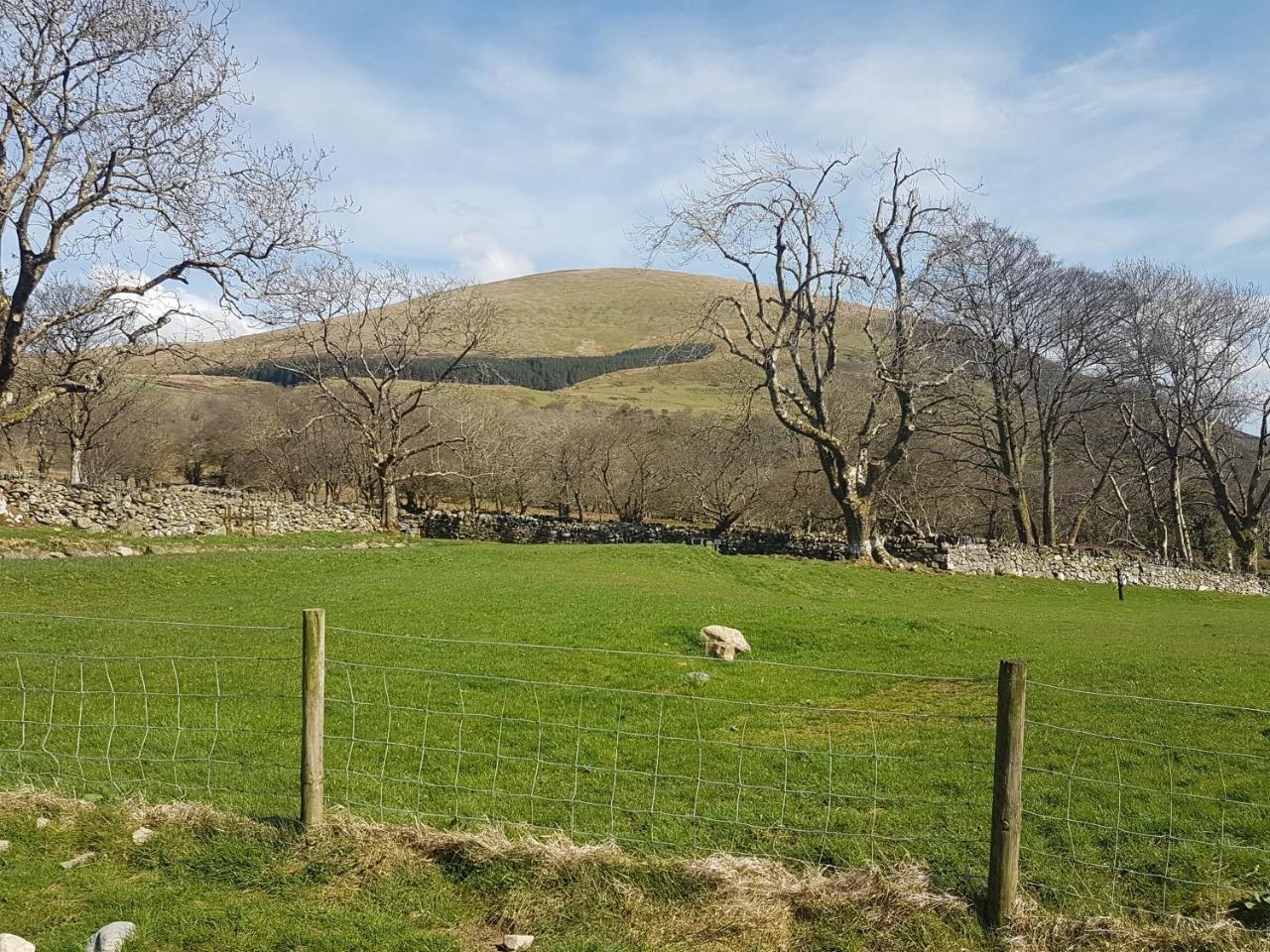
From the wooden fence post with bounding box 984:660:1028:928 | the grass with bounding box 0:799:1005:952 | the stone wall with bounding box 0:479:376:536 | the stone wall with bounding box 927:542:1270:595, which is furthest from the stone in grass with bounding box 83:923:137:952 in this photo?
the stone wall with bounding box 927:542:1270:595

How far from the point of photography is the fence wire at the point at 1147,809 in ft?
16.1

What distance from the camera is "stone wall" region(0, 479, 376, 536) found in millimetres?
24812

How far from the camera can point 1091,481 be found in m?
49.4

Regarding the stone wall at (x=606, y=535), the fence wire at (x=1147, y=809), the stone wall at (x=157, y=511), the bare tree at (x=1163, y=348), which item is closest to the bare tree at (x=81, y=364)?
the stone wall at (x=157, y=511)

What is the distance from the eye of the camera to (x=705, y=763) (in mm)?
7363

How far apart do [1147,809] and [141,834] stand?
7.04 metres

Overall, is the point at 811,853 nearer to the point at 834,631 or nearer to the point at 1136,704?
the point at 1136,704

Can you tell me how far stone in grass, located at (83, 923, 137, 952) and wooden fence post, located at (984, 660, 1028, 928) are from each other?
14.5 feet

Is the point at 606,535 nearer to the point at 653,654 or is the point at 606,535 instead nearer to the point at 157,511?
the point at 157,511

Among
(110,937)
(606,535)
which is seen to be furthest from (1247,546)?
(110,937)

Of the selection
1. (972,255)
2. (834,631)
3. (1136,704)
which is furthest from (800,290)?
(1136,704)

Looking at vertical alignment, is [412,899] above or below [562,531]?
below

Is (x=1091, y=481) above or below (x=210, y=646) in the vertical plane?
above

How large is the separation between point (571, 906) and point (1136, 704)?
829cm
